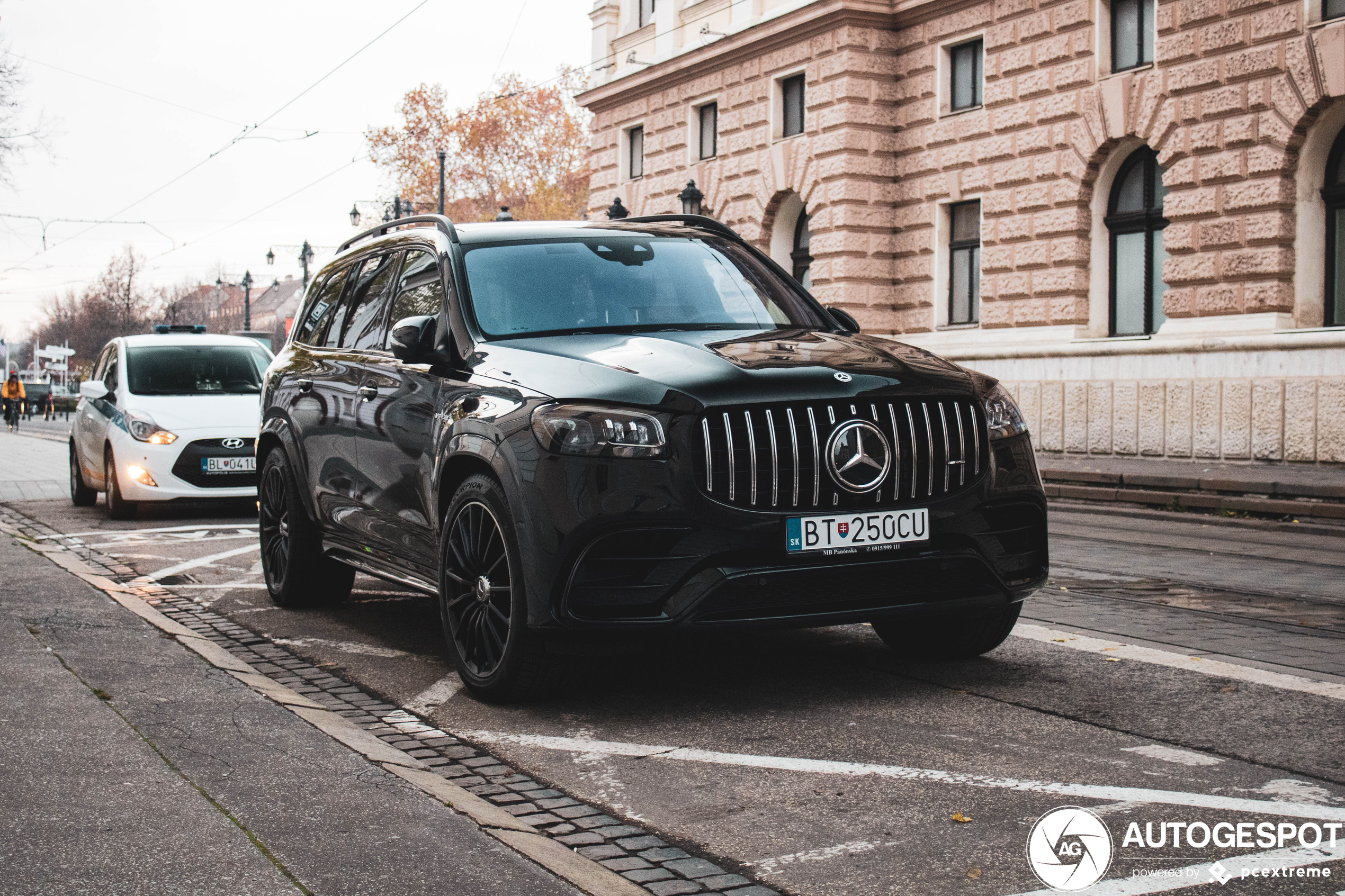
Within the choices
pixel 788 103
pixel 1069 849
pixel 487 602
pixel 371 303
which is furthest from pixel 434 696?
pixel 788 103

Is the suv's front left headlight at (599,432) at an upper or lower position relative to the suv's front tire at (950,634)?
upper

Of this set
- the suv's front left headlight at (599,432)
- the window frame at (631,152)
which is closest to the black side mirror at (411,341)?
the suv's front left headlight at (599,432)

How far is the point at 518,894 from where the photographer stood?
327 centimetres

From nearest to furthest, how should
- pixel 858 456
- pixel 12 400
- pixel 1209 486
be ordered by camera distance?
pixel 858 456 < pixel 1209 486 < pixel 12 400

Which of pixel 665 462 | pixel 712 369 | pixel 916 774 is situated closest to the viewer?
pixel 916 774

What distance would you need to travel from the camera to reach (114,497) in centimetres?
1349

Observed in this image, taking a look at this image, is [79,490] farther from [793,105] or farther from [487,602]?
[793,105]

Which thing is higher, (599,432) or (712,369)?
(712,369)

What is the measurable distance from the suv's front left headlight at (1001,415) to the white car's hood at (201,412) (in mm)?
9178

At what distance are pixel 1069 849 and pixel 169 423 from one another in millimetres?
11323

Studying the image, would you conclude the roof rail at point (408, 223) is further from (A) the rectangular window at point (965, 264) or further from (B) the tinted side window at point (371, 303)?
(A) the rectangular window at point (965, 264)

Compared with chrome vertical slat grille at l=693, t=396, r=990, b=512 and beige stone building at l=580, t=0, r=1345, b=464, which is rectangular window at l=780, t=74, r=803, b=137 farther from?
chrome vertical slat grille at l=693, t=396, r=990, b=512

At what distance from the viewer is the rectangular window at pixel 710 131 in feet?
97.5

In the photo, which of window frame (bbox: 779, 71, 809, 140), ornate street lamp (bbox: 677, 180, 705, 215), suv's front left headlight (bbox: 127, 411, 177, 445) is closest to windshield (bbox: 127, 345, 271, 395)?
suv's front left headlight (bbox: 127, 411, 177, 445)
